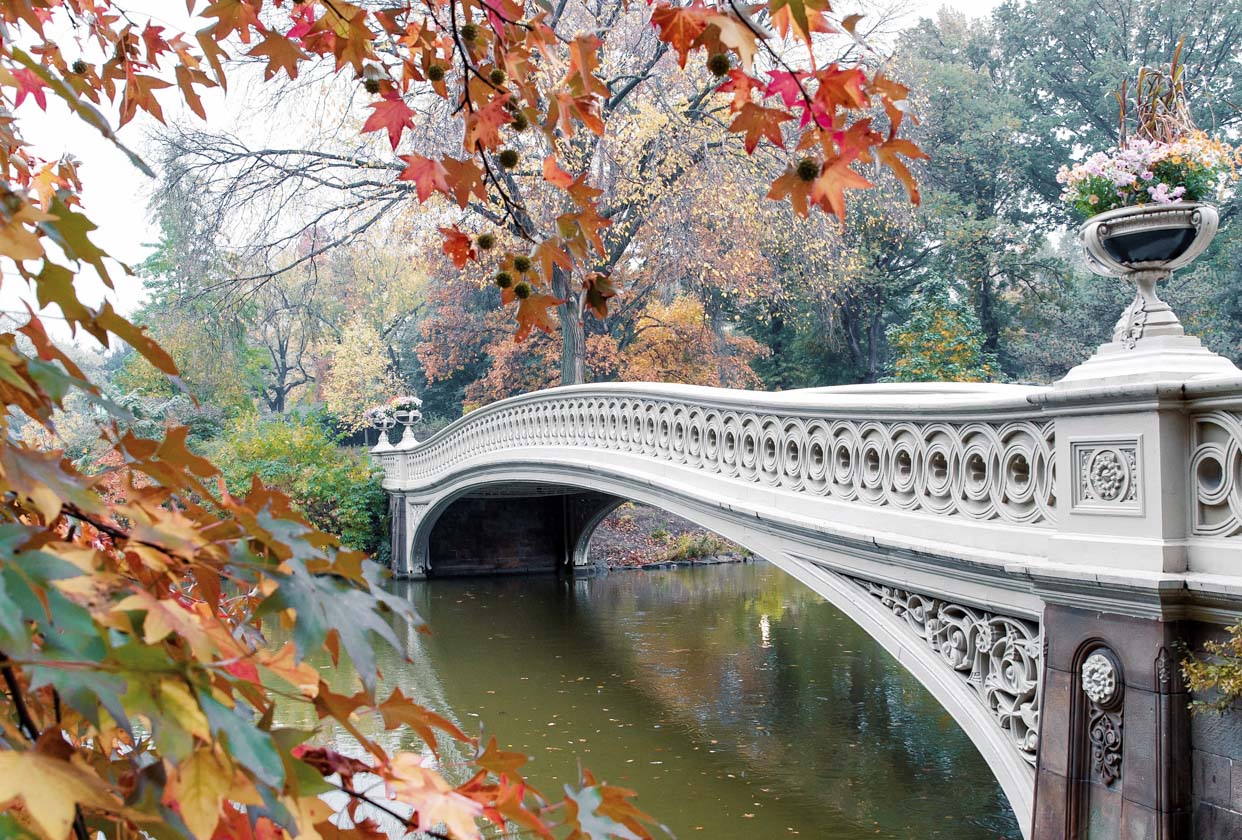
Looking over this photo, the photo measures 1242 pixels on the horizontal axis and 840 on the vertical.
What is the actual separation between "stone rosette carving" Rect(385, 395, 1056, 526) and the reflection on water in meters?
1.94

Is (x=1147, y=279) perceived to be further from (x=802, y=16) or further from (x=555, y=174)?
(x=802, y=16)

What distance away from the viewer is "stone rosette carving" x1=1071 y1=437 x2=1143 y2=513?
A: 3.99 m

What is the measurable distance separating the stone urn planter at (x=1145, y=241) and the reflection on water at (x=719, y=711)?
126 inches

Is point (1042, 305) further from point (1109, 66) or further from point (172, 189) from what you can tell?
point (172, 189)

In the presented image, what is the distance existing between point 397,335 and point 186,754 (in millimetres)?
37580

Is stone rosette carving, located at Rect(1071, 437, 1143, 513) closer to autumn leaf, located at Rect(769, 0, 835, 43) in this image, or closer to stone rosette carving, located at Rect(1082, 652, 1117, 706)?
stone rosette carving, located at Rect(1082, 652, 1117, 706)

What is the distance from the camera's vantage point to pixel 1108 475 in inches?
161

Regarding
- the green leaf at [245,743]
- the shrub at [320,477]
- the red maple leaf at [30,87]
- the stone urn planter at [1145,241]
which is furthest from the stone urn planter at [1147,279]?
the shrub at [320,477]

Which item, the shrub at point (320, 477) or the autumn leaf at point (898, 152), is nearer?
the autumn leaf at point (898, 152)

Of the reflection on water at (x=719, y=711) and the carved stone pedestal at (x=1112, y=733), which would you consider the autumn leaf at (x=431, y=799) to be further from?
the reflection on water at (x=719, y=711)

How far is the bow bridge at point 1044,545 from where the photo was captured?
381cm

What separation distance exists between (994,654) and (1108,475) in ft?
4.16

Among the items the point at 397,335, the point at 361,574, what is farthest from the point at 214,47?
the point at 397,335

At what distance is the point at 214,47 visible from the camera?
70.1 inches
